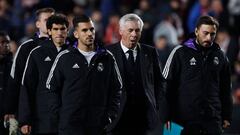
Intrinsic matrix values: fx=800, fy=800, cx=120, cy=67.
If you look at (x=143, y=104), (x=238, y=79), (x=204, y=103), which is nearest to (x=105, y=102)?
(x=143, y=104)

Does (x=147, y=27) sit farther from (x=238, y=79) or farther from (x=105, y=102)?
(x=105, y=102)

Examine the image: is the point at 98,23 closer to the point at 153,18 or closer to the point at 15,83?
the point at 153,18

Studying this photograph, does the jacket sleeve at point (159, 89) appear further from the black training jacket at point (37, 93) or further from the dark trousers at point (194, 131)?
the black training jacket at point (37, 93)

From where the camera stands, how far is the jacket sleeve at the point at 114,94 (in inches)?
337

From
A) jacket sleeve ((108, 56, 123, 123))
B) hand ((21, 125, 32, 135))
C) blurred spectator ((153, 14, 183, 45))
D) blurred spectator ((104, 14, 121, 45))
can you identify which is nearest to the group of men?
hand ((21, 125, 32, 135))

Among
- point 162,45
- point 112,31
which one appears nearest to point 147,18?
point 112,31

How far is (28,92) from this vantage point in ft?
30.5

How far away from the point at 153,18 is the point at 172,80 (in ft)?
25.4

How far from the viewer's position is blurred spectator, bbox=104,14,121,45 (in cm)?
1670

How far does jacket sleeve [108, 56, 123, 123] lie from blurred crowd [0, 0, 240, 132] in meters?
6.06

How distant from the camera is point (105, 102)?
27.9 feet

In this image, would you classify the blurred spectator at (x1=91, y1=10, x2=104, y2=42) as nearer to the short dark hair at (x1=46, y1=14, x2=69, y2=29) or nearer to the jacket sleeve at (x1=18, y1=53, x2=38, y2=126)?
the short dark hair at (x1=46, y1=14, x2=69, y2=29)

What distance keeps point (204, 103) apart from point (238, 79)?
521 centimetres

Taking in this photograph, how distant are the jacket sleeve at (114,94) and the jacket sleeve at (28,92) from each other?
115 cm
